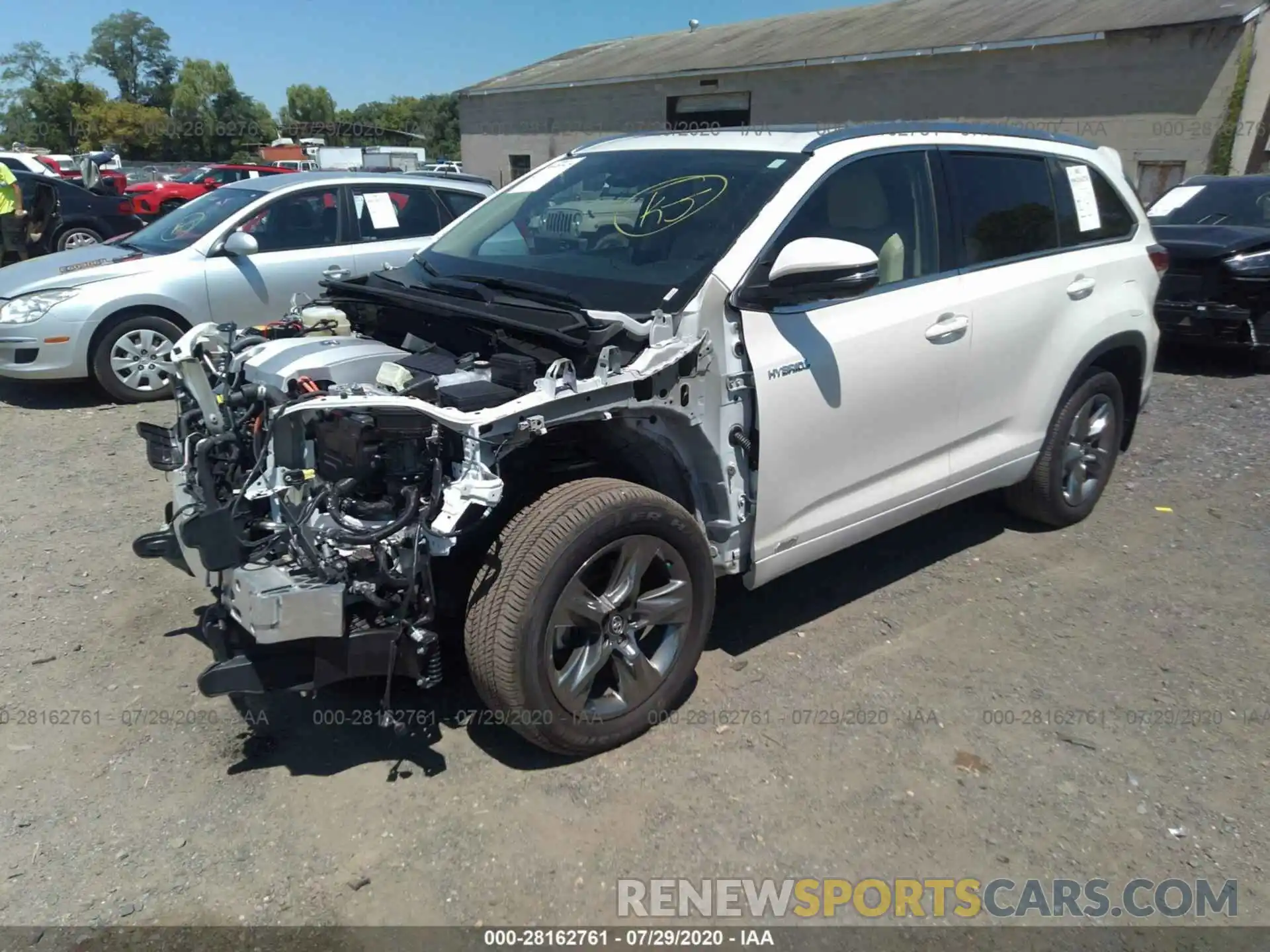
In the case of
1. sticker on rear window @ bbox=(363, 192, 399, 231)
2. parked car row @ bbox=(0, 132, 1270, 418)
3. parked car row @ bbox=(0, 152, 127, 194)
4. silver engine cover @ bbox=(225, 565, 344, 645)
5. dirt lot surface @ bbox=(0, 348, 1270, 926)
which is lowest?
dirt lot surface @ bbox=(0, 348, 1270, 926)

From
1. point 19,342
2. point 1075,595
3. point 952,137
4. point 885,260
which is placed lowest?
point 1075,595

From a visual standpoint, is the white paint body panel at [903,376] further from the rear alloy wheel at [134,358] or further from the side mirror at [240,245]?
the rear alloy wheel at [134,358]

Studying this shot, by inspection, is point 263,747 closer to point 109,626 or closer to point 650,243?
point 109,626

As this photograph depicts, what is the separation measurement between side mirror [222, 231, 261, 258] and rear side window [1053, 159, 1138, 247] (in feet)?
18.3

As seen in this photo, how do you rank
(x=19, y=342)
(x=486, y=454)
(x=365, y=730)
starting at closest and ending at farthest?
(x=486, y=454), (x=365, y=730), (x=19, y=342)

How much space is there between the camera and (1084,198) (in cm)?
457

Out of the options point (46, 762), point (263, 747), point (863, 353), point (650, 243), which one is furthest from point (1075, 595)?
point (46, 762)

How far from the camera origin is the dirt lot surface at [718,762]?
2656mm

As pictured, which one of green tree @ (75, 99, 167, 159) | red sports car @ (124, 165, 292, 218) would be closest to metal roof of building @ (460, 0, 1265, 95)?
red sports car @ (124, 165, 292, 218)

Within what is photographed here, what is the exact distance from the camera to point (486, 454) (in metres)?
2.68

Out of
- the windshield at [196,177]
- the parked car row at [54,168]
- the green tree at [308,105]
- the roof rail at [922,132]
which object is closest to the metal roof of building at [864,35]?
the windshield at [196,177]

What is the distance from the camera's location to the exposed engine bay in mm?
2674

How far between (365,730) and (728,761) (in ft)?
4.12

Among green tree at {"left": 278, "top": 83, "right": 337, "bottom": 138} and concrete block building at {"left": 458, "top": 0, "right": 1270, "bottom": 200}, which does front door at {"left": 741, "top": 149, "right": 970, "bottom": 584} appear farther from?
green tree at {"left": 278, "top": 83, "right": 337, "bottom": 138}
